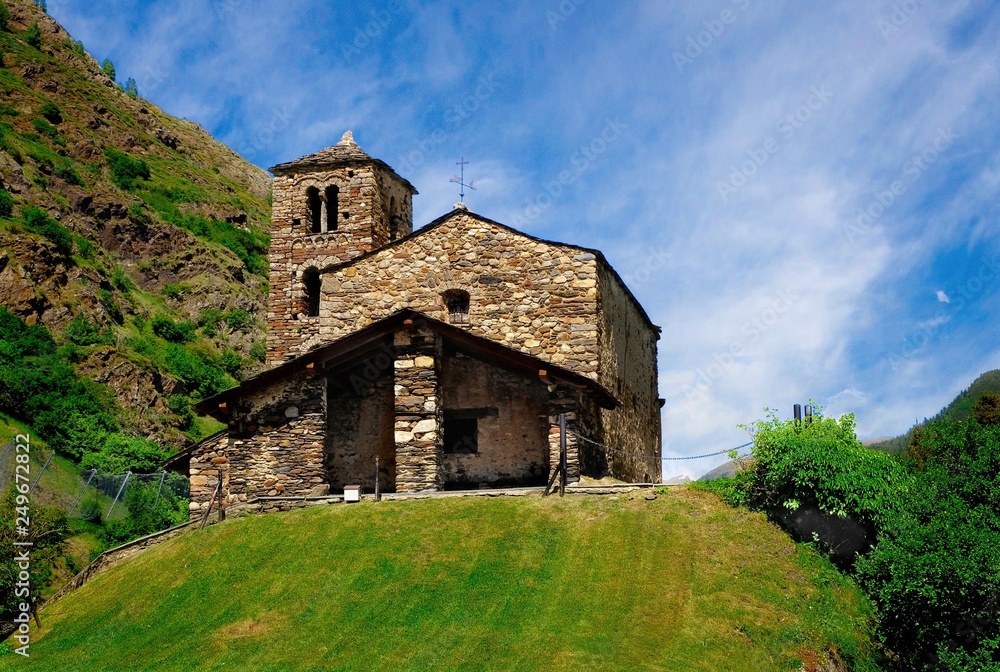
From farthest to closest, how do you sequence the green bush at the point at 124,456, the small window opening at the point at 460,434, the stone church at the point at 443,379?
the green bush at the point at 124,456 < the small window opening at the point at 460,434 < the stone church at the point at 443,379

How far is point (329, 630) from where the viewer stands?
52.5 ft

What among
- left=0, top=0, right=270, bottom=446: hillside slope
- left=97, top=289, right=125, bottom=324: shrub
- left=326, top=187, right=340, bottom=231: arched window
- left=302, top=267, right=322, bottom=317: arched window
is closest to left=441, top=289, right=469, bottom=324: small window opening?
left=302, top=267, right=322, bottom=317: arched window

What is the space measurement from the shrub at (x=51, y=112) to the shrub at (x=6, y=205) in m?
21.0

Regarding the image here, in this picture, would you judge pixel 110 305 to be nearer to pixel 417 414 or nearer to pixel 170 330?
pixel 170 330

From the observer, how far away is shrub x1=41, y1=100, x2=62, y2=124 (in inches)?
3002

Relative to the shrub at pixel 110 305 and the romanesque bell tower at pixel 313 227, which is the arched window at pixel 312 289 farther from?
the shrub at pixel 110 305

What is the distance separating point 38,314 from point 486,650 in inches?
1738

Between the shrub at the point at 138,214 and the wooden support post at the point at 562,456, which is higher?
the shrub at the point at 138,214

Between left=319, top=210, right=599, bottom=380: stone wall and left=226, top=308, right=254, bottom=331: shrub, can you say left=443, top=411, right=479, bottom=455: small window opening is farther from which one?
left=226, top=308, right=254, bottom=331: shrub

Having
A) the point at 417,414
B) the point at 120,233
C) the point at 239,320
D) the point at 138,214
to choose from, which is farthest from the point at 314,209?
the point at 138,214

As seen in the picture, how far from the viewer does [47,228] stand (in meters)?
57.9

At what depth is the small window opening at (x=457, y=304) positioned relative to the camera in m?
27.1

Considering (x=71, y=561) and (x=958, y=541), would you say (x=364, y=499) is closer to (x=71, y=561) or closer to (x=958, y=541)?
(x=958, y=541)

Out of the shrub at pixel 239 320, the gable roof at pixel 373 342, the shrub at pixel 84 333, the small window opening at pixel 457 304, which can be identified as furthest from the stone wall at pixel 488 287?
the shrub at pixel 239 320
